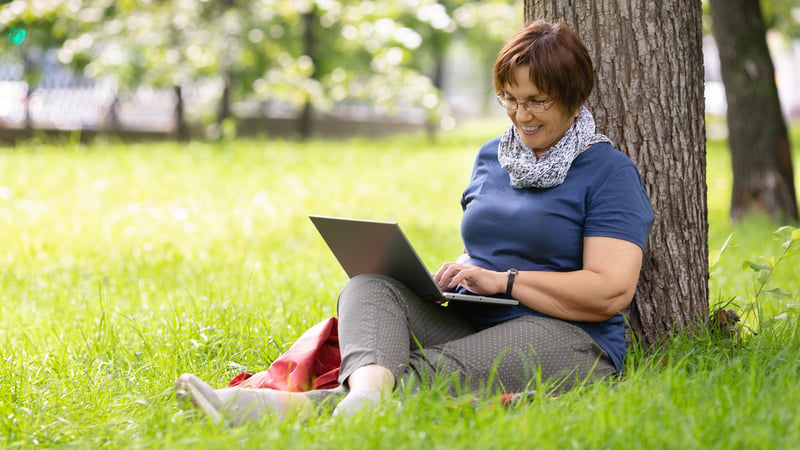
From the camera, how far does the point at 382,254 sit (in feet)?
9.89

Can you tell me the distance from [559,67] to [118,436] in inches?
71.1

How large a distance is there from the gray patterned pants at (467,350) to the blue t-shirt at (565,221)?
0.12m

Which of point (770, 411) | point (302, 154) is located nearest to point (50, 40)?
point (302, 154)

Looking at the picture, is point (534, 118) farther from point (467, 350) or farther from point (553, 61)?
point (467, 350)

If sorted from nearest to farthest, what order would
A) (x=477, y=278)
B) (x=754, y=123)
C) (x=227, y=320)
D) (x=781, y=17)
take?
(x=477, y=278), (x=227, y=320), (x=754, y=123), (x=781, y=17)

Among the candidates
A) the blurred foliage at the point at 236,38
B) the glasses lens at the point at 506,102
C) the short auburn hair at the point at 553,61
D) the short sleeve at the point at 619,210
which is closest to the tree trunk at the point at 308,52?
the blurred foliage at the point at 236,38

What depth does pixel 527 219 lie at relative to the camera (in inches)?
122

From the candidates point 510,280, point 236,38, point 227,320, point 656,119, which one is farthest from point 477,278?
point 236,38

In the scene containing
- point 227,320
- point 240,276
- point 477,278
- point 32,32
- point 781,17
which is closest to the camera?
point 477,278

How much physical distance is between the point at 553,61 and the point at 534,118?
206mm

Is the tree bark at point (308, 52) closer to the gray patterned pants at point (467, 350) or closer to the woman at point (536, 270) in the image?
the woman at point (536, 270)

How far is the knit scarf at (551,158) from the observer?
305 cm

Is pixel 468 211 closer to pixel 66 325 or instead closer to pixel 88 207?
pixel 66 325

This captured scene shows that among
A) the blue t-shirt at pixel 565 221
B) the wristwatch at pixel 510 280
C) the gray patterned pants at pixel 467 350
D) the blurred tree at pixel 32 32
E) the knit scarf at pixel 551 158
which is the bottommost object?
the gray patterned pants at pixel 467 350
